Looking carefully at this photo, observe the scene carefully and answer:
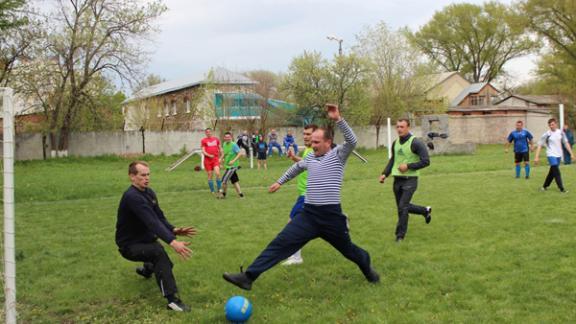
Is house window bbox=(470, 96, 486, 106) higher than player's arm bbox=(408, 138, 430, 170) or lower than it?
higher

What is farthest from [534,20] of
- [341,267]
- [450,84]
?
[341,267]

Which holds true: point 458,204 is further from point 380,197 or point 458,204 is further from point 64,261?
point 64,261

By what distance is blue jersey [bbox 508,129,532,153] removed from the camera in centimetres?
1769

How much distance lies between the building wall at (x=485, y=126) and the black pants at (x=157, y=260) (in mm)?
43560

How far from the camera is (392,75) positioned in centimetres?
4312

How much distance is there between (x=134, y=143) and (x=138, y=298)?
95.6 feet

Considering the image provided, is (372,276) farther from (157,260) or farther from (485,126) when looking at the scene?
(485,126)

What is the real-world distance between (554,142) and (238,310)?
37.2 feet

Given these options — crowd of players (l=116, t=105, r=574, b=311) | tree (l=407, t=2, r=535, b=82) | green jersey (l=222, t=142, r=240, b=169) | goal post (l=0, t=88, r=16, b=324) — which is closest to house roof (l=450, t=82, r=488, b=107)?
tree (l=407, t=2, r=535, b=82)

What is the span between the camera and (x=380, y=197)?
14180 mm

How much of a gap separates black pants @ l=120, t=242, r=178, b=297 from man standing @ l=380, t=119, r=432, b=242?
13.0 ft

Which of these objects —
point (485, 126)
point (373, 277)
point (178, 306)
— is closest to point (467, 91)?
point (485, 126)

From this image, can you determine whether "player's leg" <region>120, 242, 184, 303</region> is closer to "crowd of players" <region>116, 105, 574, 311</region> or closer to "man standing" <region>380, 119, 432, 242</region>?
"crowd of players" <region>116, 105, 574, 311</region>

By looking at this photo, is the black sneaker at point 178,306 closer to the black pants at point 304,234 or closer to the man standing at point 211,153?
the black pants at point 304,234
